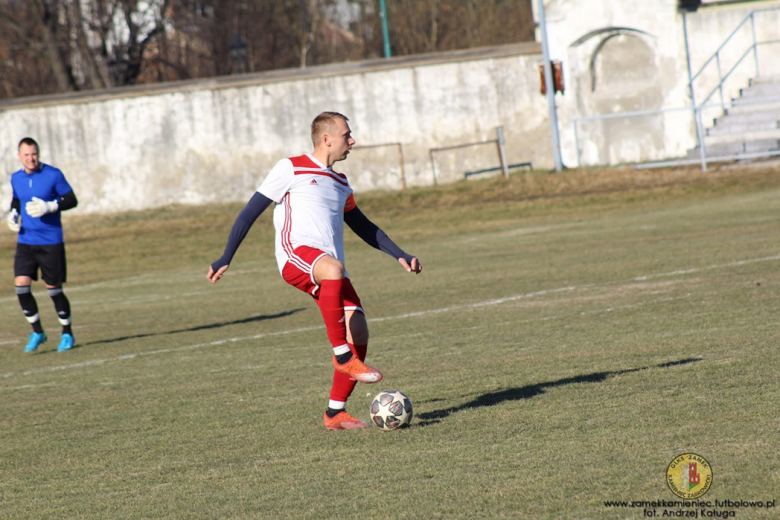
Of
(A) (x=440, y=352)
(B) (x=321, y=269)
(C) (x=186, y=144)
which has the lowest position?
(A) (x=440, y=352)

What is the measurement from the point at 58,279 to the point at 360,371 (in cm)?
689

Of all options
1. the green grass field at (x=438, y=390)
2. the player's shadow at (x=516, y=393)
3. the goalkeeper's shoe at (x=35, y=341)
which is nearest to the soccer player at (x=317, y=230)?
the player's shadow at (x=516, y=393)

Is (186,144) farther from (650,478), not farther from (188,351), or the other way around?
(650,478)

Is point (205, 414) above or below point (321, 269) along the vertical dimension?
below

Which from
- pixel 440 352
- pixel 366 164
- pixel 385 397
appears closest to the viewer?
pixel 385 397

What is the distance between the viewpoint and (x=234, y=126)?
31531 millimetres

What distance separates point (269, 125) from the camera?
3144 centimetres

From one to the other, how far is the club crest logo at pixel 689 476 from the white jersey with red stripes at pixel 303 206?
8.10 feet

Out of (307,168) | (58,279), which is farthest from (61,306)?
(307,168)

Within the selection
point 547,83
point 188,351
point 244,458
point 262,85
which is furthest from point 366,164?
point 244,458

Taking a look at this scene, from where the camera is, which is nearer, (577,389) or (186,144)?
(577,389)

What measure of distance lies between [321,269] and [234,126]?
26.1m

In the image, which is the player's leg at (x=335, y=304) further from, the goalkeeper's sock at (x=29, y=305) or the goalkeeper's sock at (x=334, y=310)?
the goalkeeper's sock at (x=29, y=305)

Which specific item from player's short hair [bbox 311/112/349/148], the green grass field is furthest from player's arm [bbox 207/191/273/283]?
the green grass field
